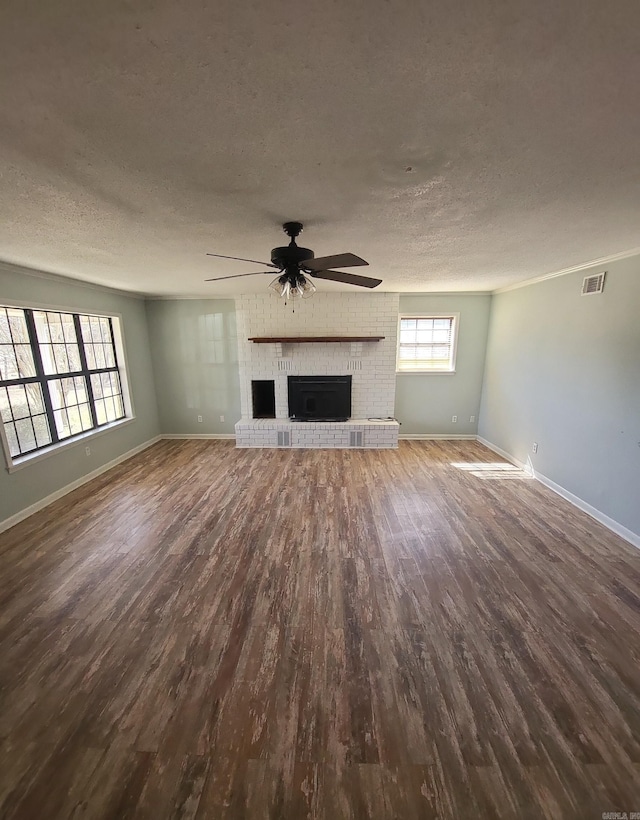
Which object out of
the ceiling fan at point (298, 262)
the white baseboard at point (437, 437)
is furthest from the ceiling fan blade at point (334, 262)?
the white baseboard at point (437, 437)

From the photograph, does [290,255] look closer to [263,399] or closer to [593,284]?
[593,284]

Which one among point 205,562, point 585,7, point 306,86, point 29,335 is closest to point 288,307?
point 29,335

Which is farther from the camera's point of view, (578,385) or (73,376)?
(73,376)

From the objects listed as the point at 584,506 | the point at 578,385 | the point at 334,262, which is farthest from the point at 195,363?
the point at 584,506

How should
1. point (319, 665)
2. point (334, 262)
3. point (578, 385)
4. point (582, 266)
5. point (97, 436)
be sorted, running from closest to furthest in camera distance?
point (319, 665), point (334, 262), point (582, 266), point (578, 385), point (97, 436)

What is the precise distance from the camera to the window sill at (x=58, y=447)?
316 cm

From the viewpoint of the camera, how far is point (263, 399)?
5.76 meters

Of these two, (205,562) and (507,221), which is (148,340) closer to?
(205,562)

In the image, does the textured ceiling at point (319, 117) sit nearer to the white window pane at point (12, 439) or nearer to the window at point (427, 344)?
the white window pane at point (12, 439)

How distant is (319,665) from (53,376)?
4089mm

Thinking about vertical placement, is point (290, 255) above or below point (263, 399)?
above

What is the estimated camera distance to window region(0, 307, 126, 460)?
3.24m

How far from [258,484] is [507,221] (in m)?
3.48

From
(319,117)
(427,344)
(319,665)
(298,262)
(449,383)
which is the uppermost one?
(319,117)
